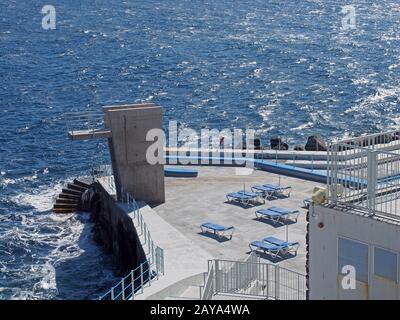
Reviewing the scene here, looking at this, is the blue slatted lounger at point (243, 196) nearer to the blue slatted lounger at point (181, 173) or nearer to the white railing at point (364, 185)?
the blue slatted lounger at point (181, 173)

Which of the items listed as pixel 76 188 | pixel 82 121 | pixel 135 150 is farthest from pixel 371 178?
pixel 82 121

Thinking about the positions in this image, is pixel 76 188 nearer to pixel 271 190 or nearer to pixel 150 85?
pixel 271 190

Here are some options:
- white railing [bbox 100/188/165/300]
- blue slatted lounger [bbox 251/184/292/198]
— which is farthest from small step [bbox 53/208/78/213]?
blue slatted lounger [bbox 251/184/292/198]

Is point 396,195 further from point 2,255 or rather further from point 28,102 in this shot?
point 28,102

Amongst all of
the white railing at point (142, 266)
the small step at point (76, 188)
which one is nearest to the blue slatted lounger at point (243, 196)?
the white railing at point (142, 266)

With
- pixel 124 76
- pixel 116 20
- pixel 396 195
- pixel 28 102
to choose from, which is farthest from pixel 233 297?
pixel 116 20

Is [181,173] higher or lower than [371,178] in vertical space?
lower
